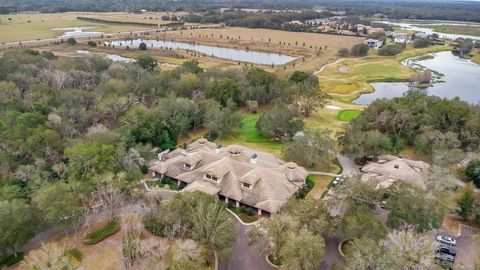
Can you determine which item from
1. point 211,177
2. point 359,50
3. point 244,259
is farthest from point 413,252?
point 359,50

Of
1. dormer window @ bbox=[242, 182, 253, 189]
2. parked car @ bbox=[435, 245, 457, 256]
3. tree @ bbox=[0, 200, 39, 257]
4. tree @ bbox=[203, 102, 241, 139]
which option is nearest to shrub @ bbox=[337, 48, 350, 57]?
tree @ bbox=[203, 102, 241, 139]

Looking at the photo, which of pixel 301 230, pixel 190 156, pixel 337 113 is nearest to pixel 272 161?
pixel 190 156

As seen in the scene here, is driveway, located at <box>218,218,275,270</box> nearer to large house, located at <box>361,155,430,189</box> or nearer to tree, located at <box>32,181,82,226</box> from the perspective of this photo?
tree, located at <box>32,181,82,226</box>

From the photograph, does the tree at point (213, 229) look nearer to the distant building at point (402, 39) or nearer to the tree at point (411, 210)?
the tree at point (411, 210)

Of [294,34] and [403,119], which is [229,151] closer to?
[403,119]

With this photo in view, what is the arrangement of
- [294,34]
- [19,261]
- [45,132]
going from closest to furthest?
[19,261]
[45,132]
[294,34]

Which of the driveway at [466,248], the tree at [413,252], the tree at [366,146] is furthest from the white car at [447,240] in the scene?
the tree at [366,146]
